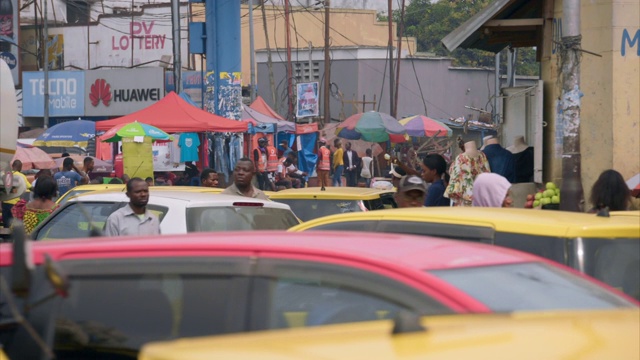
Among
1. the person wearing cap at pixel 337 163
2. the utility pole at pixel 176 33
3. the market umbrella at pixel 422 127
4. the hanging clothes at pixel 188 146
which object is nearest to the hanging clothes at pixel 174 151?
the hanging clothes at pixel 188 146

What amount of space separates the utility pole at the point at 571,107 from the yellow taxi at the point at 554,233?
4346 millimetres

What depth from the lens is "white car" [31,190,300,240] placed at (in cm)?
881

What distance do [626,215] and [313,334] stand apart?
4.21 meters

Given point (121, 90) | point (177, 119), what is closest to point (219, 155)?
point (177, 119)

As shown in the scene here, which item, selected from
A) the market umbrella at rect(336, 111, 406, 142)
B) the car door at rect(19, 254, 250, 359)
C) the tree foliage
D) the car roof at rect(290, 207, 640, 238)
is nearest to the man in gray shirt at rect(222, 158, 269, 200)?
the car roof at rect(290, 207, 640, 238)

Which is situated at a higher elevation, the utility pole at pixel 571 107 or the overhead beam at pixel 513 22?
the overhead beam at pixel 513 22

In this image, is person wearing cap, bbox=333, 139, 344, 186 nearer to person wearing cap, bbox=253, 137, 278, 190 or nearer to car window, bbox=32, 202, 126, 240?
person wearing cap, bbox=253, 137, 278, 190

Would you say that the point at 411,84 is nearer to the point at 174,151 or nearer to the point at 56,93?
the point at 56,93

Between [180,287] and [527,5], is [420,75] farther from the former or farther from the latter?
[180,287]

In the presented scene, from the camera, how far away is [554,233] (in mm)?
5441

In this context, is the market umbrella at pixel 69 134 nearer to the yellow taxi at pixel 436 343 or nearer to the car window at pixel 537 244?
the car window at pixel 537 244

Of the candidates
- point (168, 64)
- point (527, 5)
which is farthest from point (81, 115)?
point (527, 5)

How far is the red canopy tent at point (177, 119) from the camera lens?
68.1ft

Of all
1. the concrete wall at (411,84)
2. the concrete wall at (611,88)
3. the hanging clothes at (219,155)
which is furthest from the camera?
the concrete wall at (411,84)
